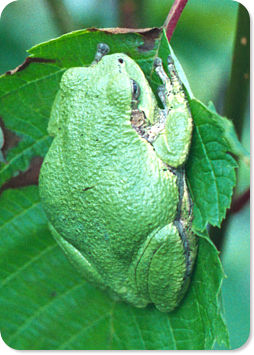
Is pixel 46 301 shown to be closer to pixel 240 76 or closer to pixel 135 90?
pixel 135 90

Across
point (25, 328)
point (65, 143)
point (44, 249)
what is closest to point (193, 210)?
point (65, 143)

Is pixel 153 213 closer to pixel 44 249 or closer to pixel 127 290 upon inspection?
pixel 127 290

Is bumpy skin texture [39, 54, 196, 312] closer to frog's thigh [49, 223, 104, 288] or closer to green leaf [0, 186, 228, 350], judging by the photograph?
frog's thigh [49, 223, 104, 288]

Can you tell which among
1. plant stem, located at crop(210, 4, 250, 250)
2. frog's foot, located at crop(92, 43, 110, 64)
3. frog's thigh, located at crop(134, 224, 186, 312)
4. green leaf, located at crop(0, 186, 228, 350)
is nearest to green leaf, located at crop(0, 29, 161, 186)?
frog's foot, located at crop(92, 43, 110, 64)

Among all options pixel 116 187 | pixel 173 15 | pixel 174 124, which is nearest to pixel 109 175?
pixel 116 187

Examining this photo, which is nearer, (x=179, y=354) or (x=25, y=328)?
(x=179, y=354)

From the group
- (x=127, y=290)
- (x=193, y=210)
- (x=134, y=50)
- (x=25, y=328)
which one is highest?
(x=134, y=50)

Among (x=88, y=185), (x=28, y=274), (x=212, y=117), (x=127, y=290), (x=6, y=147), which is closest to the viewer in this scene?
(x=212, y=117)
